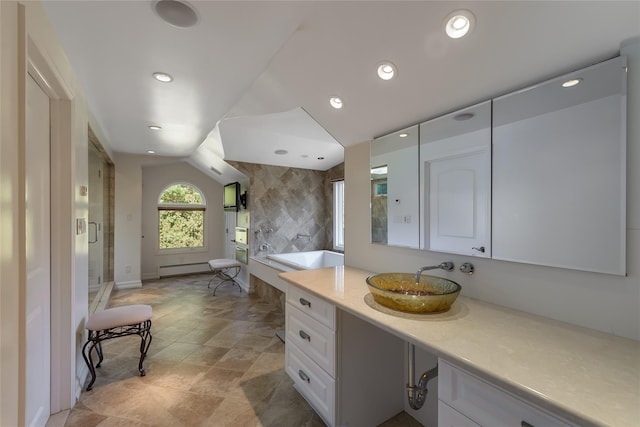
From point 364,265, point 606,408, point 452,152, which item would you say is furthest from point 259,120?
point 606,408

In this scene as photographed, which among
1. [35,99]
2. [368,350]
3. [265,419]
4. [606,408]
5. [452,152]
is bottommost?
[265,419]

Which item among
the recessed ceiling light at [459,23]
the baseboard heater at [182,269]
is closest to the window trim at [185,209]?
the baseboard heater at [182,269]

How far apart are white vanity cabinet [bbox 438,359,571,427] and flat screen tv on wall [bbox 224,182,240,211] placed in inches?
165

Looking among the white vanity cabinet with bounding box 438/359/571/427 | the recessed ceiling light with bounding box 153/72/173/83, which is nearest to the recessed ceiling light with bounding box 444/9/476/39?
the white vanity cabinet with bounding box 438/359/571/427

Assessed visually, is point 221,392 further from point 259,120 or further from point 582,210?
point 259,120

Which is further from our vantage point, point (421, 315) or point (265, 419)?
point (265, 419)

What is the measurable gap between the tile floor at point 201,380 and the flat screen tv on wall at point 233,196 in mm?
1873

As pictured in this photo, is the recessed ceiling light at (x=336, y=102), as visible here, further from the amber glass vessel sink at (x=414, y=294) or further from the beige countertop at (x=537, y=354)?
the beige countertop at (x=537, y=354)

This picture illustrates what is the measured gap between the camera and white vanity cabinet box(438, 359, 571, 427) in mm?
747

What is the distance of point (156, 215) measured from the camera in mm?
5457

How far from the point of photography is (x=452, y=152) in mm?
1516

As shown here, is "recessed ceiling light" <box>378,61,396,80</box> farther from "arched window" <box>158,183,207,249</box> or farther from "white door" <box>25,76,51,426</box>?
"arched window" <box>158,183,207,249</box>

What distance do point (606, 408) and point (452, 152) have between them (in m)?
1.19

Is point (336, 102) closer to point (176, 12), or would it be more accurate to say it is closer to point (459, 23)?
point (459, 23)
